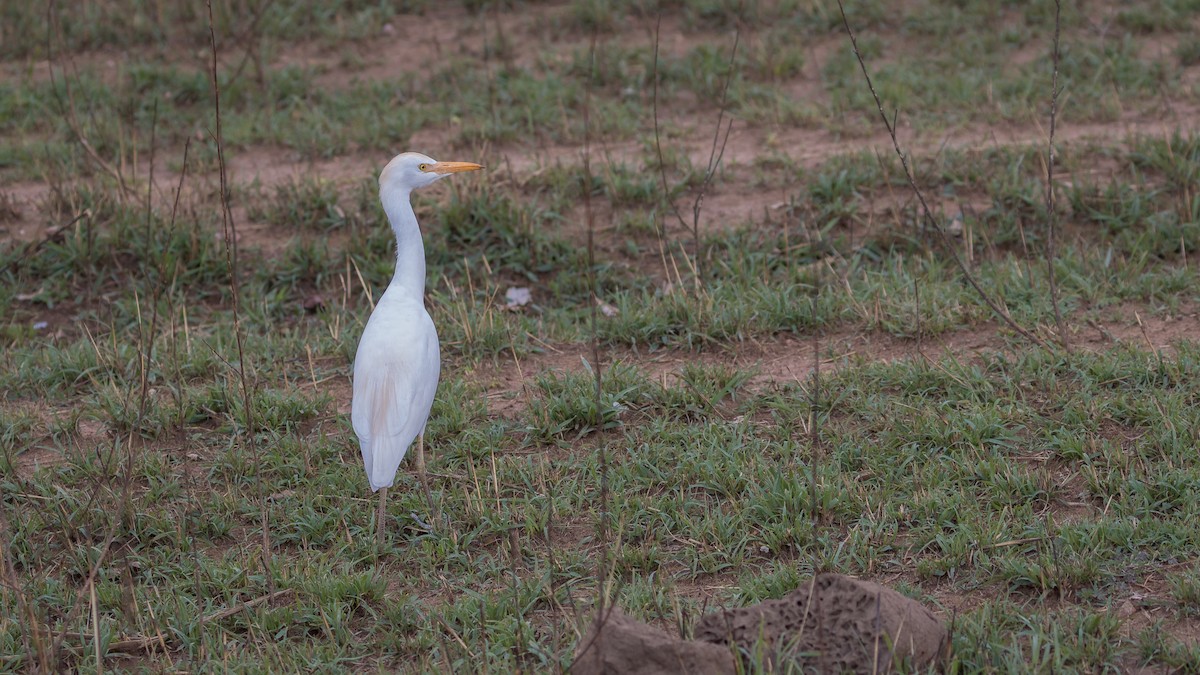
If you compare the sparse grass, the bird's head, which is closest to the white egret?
the bird's head

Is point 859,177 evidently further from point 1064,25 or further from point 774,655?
point 774,655

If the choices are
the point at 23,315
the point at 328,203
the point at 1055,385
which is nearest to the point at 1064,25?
the point at 1055,385

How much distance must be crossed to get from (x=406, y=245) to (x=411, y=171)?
0.28 metres

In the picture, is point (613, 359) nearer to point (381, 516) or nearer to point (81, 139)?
point (381, 516)

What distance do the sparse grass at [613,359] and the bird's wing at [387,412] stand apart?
0.34 m

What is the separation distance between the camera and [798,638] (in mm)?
3232

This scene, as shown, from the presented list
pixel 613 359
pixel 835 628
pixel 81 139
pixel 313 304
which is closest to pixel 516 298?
pixel 613 359

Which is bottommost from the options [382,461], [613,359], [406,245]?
[613,359]

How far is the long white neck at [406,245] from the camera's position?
4727 millimetres

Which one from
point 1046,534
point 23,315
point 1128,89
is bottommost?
point 23,315

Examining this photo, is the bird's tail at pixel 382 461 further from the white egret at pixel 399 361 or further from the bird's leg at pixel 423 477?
the bird's leg at pixel 423 477

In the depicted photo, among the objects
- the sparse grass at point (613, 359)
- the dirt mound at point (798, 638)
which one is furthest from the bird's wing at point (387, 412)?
the dirt mound at point (798, 638)

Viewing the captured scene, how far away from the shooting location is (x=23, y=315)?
629 cm

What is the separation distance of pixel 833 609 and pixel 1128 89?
5.25 m
